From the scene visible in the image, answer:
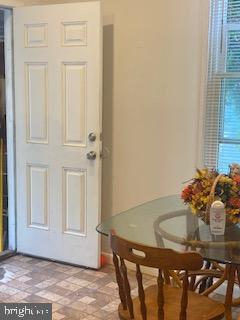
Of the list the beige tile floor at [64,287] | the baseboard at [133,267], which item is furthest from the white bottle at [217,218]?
the baseboard at [133,267]

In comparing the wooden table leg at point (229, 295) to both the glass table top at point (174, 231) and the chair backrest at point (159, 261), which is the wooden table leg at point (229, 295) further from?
the chair backrest at point (159, 261)

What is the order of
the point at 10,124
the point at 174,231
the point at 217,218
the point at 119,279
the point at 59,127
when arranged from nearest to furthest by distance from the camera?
the point at 119,279
the point at 217,218
the point at 174,231
the point at 59,127
the point at 10,124

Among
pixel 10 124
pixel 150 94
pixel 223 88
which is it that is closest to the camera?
pixel 223 88

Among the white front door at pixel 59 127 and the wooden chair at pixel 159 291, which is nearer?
the wooden chair at pixel 159 291

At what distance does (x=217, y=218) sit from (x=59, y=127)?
5.49 ft

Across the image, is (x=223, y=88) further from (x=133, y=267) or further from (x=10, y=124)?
(x=10, y=124)

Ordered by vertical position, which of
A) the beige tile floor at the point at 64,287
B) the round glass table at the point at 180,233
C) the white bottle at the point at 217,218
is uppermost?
the white bottle at the point at 217,218

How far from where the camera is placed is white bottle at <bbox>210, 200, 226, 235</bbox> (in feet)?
6.88

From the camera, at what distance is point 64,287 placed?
3105 millimetres

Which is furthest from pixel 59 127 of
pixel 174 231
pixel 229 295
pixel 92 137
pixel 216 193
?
pixel 229 295

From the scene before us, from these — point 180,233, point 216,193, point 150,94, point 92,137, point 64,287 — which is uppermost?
point 150,94

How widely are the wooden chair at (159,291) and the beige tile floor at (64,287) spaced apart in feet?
2.43

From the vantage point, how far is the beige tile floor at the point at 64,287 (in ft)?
9.12

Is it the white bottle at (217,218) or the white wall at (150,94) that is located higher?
the white wall at (150,94)
